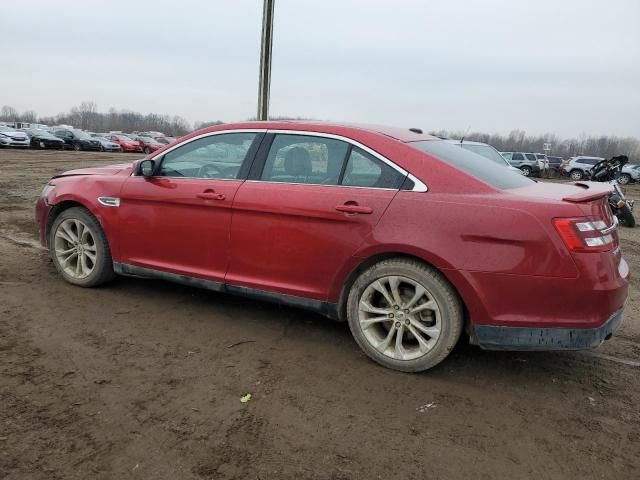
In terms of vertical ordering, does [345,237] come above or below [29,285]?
above

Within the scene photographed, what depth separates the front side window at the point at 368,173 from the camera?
134 inches

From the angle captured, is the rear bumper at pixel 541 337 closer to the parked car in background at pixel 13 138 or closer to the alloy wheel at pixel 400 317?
the alloy wheel at pixel 400 317

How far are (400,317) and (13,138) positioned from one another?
3413 centimetres

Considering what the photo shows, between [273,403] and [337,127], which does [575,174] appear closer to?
[337,127]

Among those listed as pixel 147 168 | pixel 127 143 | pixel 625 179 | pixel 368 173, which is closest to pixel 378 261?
pixel 368 173

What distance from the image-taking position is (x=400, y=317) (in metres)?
3.36

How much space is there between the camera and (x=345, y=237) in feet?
11.3

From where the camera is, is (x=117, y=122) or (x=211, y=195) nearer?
(x=211, y=195)

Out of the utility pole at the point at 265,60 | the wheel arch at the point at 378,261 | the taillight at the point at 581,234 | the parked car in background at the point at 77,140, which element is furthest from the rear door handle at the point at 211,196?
the parked car in background at the point at 77,140

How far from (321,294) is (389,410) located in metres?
0.96

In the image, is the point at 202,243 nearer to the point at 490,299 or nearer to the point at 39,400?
the point at 39,400

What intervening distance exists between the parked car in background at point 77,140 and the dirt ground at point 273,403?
3629cm

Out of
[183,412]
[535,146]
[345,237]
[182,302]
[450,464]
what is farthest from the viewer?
[535,146]

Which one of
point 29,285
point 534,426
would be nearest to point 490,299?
point 534,426
